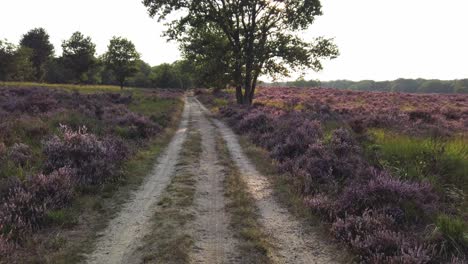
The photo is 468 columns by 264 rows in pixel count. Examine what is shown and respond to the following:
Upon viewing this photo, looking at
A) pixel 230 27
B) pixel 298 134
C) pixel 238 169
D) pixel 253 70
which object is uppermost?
pixel 230 27

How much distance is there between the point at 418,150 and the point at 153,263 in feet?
28.8

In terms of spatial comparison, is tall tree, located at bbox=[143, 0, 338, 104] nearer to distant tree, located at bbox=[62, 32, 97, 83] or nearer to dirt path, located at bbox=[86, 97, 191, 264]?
dirt path, located at bbox=[86, 97, 191, 264]

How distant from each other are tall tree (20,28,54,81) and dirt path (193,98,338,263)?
101m

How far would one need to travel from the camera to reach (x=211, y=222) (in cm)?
762

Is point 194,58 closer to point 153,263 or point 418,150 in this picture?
point 418,150

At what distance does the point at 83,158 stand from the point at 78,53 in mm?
84021

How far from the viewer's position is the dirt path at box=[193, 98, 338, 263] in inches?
249

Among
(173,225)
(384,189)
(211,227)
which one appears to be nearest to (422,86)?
(384,189)

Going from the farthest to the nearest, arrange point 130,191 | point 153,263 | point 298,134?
point 298,134 → point 130,191 → point 153,263

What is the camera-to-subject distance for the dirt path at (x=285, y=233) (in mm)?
6316

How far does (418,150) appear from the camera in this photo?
35.9 ft

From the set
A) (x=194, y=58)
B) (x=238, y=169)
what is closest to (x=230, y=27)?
(x=194, y=58)

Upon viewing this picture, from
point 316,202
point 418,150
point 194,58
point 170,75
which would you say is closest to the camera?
point 316,202

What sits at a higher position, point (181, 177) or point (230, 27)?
point (230, 27)
